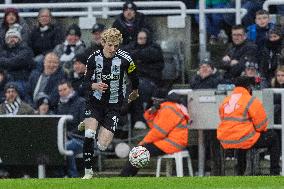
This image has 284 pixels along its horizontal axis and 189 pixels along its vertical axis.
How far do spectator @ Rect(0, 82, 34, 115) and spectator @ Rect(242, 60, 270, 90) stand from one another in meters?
3.69

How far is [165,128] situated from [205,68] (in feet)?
4.12

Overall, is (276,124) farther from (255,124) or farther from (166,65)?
(166,65)

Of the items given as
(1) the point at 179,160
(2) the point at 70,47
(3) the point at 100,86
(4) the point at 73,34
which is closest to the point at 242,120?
(1) the point at 179,160

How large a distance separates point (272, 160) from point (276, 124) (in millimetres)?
669

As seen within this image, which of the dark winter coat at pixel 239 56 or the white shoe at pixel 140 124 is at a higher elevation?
the dark winter coat at pixel 239 56

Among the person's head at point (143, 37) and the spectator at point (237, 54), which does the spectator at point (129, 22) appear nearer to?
the person's head at point (143, 37)

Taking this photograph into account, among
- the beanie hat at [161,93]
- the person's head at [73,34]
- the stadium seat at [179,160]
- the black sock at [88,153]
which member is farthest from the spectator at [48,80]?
the black sock at [88,153]

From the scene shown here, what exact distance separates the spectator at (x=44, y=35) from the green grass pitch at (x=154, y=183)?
19.6 ft

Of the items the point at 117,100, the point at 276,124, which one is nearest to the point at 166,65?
the point at 276,124

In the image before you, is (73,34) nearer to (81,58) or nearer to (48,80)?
(81,58)

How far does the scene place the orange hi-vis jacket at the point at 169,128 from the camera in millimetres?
21156

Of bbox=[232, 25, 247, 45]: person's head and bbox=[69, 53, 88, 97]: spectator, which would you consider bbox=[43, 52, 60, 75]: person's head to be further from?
bbox=[232, 25, 247, 45]: person's head

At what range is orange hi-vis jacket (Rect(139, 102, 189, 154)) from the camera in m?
21.2

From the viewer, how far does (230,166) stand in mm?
21328
